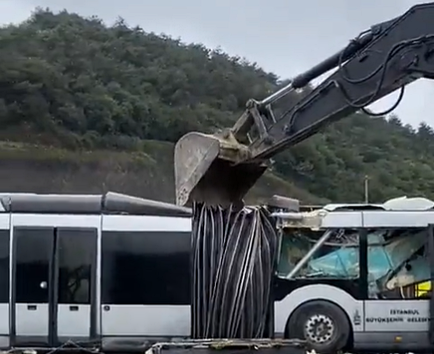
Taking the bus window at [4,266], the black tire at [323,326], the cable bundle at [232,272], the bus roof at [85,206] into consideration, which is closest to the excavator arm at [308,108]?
the bus roof at [85,206]

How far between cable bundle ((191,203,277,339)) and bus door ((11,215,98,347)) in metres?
1.44

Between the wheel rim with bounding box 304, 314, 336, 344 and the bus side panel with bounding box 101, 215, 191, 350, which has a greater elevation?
the bus side panel with bounding box 101, 215, 191, 350

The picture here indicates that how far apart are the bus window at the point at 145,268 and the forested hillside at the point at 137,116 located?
81.6 feet

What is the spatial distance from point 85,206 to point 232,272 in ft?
7.15

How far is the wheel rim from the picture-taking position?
42.9 feet

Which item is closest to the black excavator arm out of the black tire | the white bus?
the white bus

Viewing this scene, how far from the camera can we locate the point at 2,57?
52.7m

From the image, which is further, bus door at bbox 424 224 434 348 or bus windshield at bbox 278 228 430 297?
bus windshield at bbox 278 228 430 297

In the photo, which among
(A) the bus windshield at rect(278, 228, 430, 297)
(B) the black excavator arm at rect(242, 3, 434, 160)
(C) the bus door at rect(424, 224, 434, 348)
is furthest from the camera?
(A) the bus windshield at rect(278, 228, 430, 297)

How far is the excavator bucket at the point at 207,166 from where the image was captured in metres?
13.6

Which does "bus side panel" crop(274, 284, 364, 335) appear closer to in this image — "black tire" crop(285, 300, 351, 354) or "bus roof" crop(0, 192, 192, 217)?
"black tire" crop(285, 300, 351, 354)

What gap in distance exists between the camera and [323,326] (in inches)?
516

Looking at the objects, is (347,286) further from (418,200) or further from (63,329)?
(63,329)

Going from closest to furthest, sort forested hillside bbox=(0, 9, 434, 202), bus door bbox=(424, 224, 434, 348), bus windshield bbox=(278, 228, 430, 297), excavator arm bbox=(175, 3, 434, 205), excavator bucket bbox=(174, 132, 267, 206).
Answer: excavator arm bbox=(175, 3, 434, 205) → bus door bbox=(424, 224, 434, 348) → bus windshield bbox=(278, 228, 430, 297) → excavator bucket bbox=(174, 132, 267, 206) → forested hillside bbox=(0, 9, 434, 202)
